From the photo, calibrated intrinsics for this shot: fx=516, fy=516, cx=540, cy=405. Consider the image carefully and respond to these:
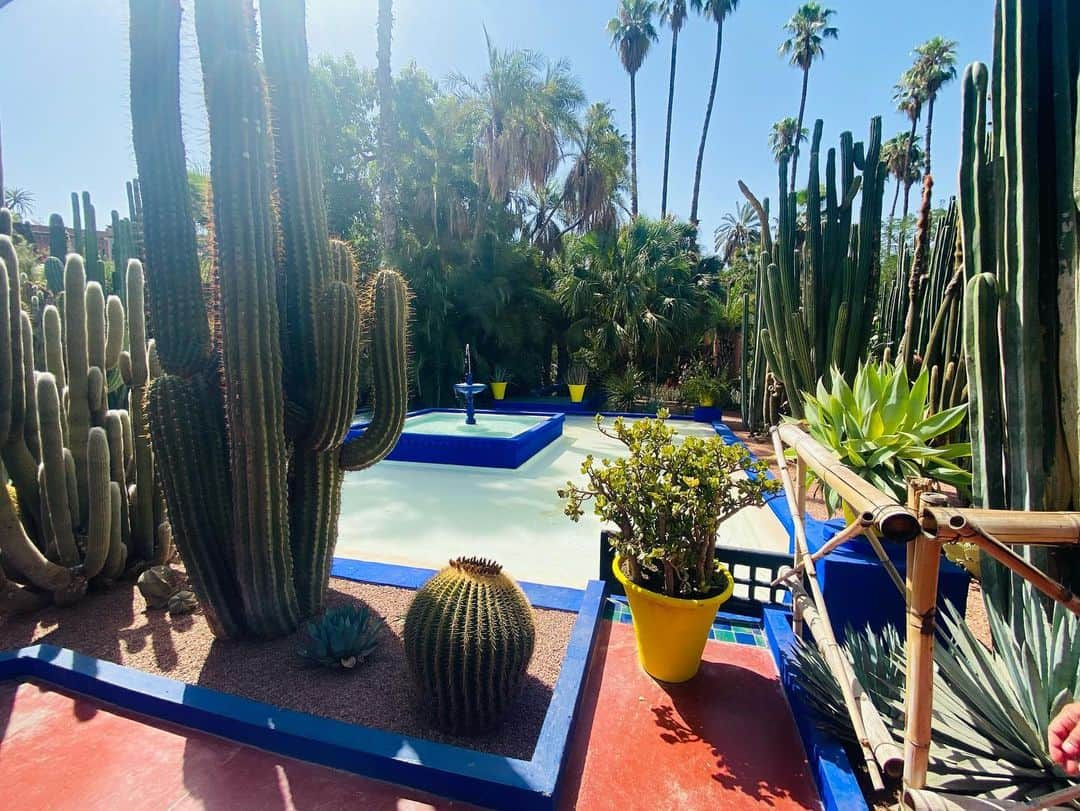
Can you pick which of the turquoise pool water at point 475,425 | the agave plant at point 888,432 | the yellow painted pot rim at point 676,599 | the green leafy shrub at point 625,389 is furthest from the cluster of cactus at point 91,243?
the green leafy shrub at point 625,389

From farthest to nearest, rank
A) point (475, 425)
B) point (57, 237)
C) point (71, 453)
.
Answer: point (475, 425) → point (57, 237) → point (71, 453)

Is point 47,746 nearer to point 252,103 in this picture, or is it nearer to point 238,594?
point 238,594

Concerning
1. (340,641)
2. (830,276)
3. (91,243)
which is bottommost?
(340,641)

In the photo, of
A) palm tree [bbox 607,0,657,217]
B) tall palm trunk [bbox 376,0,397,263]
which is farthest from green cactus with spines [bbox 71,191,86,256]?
palm tree [bbox 607,0,657,217]

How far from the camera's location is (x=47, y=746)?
84.4 inches

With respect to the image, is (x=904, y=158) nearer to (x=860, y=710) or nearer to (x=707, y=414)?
(x=707, y=414)

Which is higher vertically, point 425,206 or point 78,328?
point 425,206

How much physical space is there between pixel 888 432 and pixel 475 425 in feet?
23.5

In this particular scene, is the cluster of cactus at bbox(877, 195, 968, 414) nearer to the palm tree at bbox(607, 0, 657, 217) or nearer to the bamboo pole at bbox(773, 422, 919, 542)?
the bamboo pole at bbox(773, 422, 919, 542)

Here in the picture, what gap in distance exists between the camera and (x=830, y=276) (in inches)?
216

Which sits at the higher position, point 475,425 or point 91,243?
point 91,243

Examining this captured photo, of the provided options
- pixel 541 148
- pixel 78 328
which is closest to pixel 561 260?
pixel 541 148

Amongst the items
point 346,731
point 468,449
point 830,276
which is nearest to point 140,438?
point 346,731

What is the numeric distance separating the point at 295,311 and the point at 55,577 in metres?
2.23
